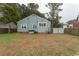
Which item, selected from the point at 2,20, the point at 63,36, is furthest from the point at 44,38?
the point at 2,20

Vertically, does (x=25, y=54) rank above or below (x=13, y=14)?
below

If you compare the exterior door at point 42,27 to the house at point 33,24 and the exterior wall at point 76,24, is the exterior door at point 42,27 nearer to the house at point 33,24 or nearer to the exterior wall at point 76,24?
the house at point 33,24

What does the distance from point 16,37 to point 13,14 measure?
32 cm

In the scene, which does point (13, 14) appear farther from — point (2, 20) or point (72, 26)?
point (72, 26)

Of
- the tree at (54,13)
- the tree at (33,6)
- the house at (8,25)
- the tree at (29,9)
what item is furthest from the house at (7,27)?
the tree at (54,13)

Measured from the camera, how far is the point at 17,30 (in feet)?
19.4

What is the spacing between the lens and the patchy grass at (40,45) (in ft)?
19.1

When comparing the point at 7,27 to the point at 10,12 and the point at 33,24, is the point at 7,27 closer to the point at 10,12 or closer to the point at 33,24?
the point at 10,12

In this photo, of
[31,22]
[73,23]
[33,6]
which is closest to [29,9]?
[33,6]

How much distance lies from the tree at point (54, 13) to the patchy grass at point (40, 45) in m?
0.17

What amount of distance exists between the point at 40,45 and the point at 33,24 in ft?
1.00

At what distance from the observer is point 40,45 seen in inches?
231

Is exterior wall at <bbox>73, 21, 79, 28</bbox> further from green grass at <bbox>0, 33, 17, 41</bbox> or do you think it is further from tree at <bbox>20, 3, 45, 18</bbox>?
green grass at <bbox>0, 33, 17, 41</bbox>

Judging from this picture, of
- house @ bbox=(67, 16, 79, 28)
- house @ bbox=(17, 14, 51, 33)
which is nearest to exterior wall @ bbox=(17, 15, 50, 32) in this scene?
house @ bbox=(17, 14, 51, 33)
